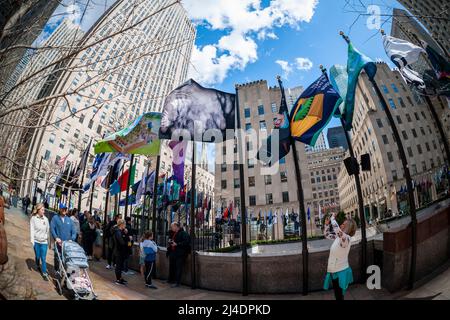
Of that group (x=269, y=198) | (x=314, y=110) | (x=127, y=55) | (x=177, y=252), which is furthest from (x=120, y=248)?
(x=269, y=198)

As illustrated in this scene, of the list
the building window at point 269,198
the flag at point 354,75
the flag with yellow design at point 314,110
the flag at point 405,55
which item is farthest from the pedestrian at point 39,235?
the building window at point 269,198

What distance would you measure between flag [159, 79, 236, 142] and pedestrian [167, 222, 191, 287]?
10.5 feet

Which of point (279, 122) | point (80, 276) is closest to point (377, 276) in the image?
point (279, 122)

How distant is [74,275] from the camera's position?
474cm

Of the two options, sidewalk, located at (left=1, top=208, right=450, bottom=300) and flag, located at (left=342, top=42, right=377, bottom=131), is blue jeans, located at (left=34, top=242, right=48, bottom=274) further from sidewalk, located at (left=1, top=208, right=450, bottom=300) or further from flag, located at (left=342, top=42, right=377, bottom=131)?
flag, located at (left=342, top=42, right=377, bottom=131)

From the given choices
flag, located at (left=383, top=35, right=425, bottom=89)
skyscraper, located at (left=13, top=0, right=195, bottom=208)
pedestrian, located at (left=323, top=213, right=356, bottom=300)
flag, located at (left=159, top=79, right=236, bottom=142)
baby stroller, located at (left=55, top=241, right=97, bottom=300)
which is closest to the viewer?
skyscraper, located at (left=13, top=0, right=195, bottom=208)

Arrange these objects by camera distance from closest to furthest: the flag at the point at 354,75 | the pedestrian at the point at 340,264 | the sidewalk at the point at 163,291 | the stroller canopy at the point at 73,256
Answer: the pedestrian at the point at 340,264 < the sidewalk at the point at 163,291 < the stroller canopy at the point at 73,256 < the flag at the point at 354,75

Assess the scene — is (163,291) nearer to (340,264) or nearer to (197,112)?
(340,264)

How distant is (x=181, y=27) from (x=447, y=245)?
27.2 feet

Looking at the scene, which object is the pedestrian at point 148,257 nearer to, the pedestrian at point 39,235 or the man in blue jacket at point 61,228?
the man in blue jacket at point 61,228

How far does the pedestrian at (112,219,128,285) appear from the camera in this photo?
6.41 meters

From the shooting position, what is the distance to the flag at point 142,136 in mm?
8562

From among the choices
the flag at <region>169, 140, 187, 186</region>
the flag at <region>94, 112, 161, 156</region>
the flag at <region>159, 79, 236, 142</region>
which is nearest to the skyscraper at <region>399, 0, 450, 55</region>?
the flag at <region>159, 79, 236, 142</region>

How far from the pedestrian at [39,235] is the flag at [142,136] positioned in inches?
147
